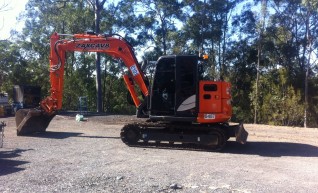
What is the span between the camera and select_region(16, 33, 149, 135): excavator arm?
12.6 m

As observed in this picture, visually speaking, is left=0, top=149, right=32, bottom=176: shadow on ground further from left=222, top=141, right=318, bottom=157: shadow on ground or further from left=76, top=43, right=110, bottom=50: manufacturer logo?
left=222, top=141, right=318, bottom=157: shadow on ground

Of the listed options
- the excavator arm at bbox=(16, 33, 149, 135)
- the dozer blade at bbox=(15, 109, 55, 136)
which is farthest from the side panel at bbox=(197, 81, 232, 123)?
the dozer blade at bbox=(15, 109, 55, 136)

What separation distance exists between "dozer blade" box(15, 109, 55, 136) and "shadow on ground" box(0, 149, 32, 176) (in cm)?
326

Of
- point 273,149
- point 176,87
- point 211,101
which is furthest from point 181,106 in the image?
point 273,149

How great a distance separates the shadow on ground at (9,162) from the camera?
8414 millimetres

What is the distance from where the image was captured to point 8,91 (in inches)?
1560

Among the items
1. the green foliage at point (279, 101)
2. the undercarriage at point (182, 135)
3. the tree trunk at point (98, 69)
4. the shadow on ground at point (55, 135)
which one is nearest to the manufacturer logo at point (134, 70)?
the undercarriage at point (182, 135)

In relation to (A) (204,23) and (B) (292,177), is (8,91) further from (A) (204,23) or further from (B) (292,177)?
(B) (292,177)

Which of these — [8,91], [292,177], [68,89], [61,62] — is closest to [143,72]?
[61,62]

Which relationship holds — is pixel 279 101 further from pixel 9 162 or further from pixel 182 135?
pixel 9 162

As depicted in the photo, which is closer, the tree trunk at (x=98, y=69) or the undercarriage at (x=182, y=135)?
the undercarriage at (x=182, y=135)

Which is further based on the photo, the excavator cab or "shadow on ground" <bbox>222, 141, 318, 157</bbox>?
the excavator cab

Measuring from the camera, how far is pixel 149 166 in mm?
8984

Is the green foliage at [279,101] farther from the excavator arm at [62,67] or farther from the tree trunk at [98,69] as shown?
the excavator arm at [62,67]
